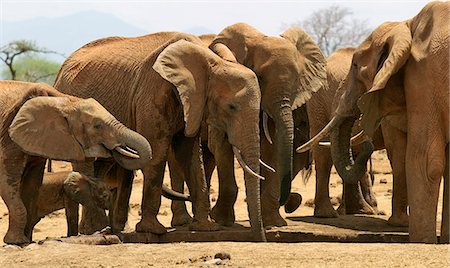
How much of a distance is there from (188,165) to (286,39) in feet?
5.32

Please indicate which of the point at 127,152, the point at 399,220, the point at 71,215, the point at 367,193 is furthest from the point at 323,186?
the point at 127,152

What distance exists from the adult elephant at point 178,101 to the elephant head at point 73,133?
53 cm

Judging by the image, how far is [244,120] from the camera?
27.6 feet

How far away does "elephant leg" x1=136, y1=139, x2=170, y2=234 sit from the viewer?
353 inches

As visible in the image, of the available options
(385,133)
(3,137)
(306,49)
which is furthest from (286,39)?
(3,137)

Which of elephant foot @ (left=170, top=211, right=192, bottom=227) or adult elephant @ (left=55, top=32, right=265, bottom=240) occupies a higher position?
adult elephant @ (left=55, top=32, right=265, bottom=240)

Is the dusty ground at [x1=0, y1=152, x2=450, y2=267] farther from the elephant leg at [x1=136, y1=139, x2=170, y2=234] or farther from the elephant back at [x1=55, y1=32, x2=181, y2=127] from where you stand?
the elephant back at [x1=55, y1=32, x2=181, y2=127]

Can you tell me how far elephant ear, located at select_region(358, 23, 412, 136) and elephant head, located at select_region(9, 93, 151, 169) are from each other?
1.77 meters

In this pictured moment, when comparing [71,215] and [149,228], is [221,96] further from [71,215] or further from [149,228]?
[71,215]

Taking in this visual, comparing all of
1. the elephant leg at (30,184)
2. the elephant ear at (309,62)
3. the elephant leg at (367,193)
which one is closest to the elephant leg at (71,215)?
the elephant leg at (30,184)

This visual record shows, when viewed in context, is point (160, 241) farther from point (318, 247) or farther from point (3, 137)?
point (318, 247)

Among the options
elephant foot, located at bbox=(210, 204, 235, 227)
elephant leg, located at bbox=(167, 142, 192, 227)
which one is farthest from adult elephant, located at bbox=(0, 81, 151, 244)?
elephant leg, located at bbox=(167, 142, 192, 227)

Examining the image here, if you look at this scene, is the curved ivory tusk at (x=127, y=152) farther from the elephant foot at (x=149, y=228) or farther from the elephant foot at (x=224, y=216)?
the elephant foot at (x=224, y=216)

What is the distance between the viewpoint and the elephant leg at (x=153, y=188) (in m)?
8.97
